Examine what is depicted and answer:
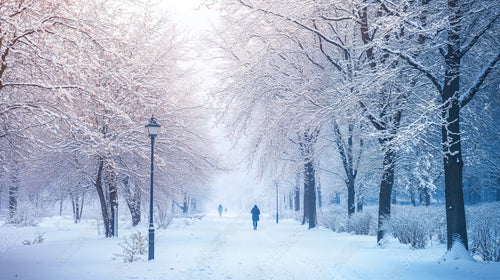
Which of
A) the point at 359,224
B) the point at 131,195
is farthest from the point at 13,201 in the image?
the point at 359,224

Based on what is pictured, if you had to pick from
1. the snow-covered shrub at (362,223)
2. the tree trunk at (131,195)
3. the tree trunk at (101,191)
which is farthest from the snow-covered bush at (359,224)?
the tree trunk at (101,191)

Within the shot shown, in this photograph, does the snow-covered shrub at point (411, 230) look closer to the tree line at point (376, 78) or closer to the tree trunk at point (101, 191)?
the tree line at point (376, 78)

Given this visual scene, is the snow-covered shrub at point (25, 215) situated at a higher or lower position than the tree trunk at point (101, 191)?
lower

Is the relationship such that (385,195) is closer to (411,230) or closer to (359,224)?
(411,230)

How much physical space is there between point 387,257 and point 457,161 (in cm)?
340

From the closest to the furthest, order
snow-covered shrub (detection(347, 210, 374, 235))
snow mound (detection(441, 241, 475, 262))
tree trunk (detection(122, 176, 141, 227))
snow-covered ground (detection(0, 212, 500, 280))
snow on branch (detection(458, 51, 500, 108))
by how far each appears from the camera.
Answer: snow-covered ground (detection(0, 212, 500, 280)) < snow on branch (detection(458, 51, 500, 108)) < snow mound (detection(441, 241, 475, 262)) < snow-covered shrub (detection(347, 210, 374, 235)) < tree trunk (detection(122, 176, 141, 227))

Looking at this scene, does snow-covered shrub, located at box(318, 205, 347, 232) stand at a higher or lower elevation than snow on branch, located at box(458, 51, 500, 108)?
lower

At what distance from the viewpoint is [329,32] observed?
15680 millimetres

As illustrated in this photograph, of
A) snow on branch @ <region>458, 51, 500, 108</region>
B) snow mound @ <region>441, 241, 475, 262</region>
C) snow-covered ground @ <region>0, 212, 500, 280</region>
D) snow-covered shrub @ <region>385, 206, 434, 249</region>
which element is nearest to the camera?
snow-covered ground @ <region>0, 212, 500, 280</region>

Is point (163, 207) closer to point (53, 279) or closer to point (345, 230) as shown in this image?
point (345, 230)

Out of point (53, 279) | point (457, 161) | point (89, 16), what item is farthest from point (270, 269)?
point (89, 16)

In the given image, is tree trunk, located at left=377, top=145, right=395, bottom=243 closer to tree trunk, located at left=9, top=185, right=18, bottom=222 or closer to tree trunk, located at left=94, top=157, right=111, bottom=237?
tree trunk, located at left=94, top=157, right=111, bottom=237

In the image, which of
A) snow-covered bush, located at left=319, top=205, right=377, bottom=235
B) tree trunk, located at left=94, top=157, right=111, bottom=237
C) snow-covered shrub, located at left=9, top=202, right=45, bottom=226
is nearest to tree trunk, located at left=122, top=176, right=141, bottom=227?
tree trunk, located at left=94, top=157, right=111, bottom=237

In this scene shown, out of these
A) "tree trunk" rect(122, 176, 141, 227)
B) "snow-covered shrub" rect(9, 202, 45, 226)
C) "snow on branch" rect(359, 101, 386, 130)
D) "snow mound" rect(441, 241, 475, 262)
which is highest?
"snow on branch" rect(359, 101, 386, 130)
